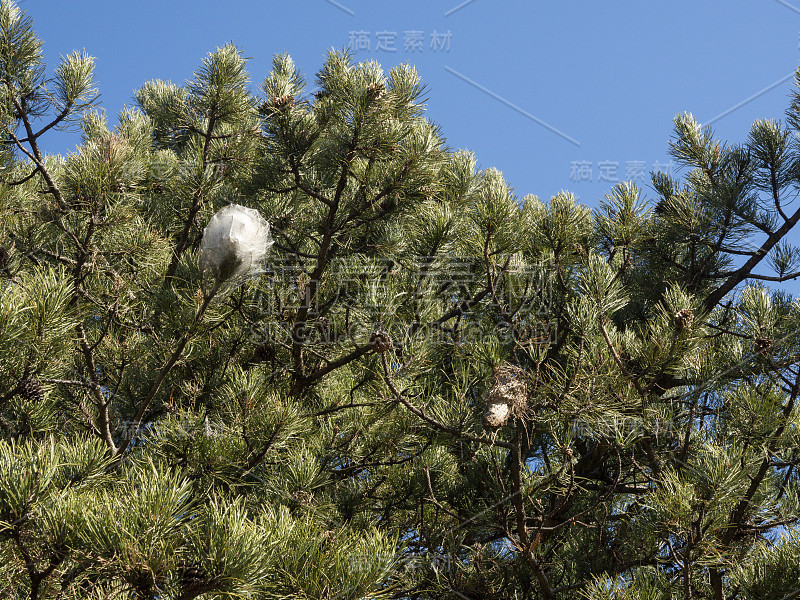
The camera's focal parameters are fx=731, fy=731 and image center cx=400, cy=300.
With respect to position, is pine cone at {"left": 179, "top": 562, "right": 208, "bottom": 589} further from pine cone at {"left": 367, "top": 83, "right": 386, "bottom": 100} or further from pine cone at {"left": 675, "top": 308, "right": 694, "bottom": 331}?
pine cone at {"left": 367, "top": 83, "right": 386, "bottom": 100}

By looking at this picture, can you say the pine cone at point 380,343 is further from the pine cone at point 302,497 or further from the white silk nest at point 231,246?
the pine cone at point 302,497

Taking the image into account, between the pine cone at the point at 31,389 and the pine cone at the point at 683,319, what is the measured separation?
1.52m

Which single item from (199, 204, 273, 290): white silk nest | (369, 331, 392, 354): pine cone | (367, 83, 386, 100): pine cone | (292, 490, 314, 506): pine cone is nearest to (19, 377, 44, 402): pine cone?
(199, 204, 273, 290): white silk nest

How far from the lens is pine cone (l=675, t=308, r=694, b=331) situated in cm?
171

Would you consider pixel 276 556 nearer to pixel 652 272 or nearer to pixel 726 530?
pixel 726 530

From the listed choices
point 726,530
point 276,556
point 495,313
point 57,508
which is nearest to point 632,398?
point 726,530

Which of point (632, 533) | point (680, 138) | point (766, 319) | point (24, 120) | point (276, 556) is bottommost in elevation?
point (276, 556)

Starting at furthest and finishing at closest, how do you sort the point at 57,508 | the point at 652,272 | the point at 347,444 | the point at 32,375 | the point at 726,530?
the point at 652,272, the point at 347,444, the point at 726,530, the point at 32,375, the point at 57,508

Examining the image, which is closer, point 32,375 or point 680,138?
point 32,375

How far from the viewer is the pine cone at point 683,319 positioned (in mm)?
1712

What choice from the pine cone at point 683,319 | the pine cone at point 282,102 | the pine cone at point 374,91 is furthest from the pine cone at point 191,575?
the pine cone at point 282,102

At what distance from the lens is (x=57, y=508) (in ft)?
4.54

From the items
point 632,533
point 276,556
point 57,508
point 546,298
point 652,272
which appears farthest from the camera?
point 652,272

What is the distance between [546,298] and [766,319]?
599 millimetres
